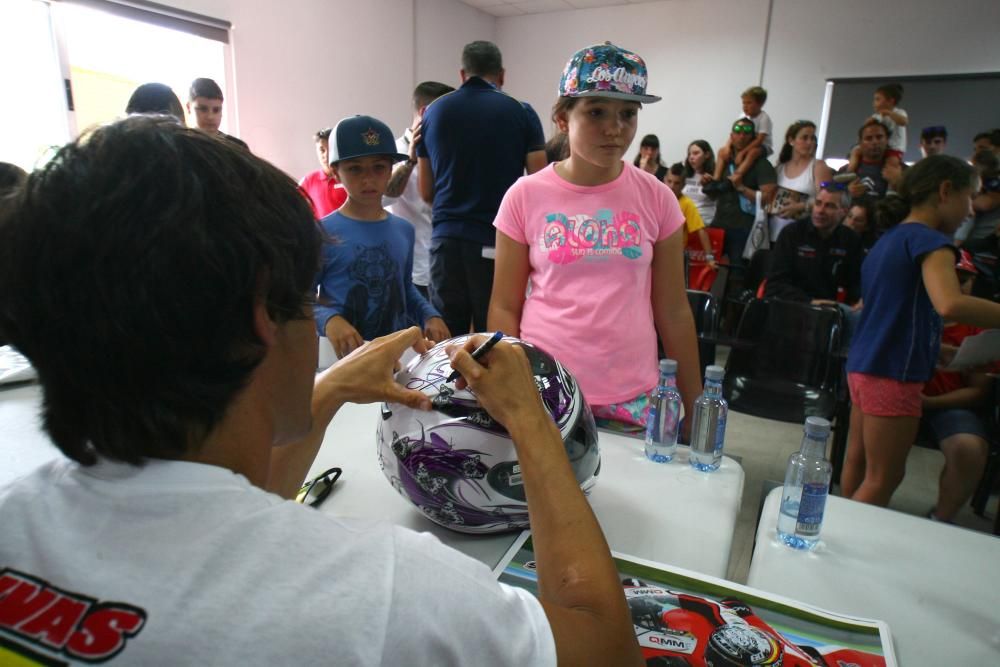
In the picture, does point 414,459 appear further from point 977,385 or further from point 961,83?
point 961,83

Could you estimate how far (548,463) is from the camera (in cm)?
78

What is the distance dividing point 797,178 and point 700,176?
0.86 meters

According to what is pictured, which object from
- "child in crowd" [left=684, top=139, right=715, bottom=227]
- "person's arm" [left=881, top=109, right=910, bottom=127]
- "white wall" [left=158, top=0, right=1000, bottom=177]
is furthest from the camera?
"child in crowd" [left=684, top=139, right=715, bottom=227]

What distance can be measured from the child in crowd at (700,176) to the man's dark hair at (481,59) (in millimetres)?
3403

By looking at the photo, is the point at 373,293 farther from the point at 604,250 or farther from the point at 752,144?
the point at 752,144

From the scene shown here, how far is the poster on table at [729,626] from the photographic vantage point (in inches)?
29.5

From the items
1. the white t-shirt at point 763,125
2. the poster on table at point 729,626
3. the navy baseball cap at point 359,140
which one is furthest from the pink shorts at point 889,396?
the white t-shirt at point 763,125

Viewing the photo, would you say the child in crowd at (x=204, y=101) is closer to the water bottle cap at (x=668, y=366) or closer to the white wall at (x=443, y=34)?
the water bottle cap at (x=668, y=366)

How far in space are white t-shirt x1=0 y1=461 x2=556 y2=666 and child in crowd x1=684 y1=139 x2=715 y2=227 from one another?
558cm

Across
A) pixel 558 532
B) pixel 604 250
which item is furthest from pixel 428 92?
pixel 558 532

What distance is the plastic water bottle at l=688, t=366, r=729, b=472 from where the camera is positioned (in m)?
1.25

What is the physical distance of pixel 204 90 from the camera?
3.65 metres

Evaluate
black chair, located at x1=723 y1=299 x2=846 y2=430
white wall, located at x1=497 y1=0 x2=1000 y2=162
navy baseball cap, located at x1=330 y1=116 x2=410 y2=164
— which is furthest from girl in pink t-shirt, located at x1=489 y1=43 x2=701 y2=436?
white wall, located at x1=497 y1=0 x2=1000 y2=162

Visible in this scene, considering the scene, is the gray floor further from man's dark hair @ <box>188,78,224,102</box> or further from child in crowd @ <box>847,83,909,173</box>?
man's dark hair @ <box>188,78,224,102</box>
